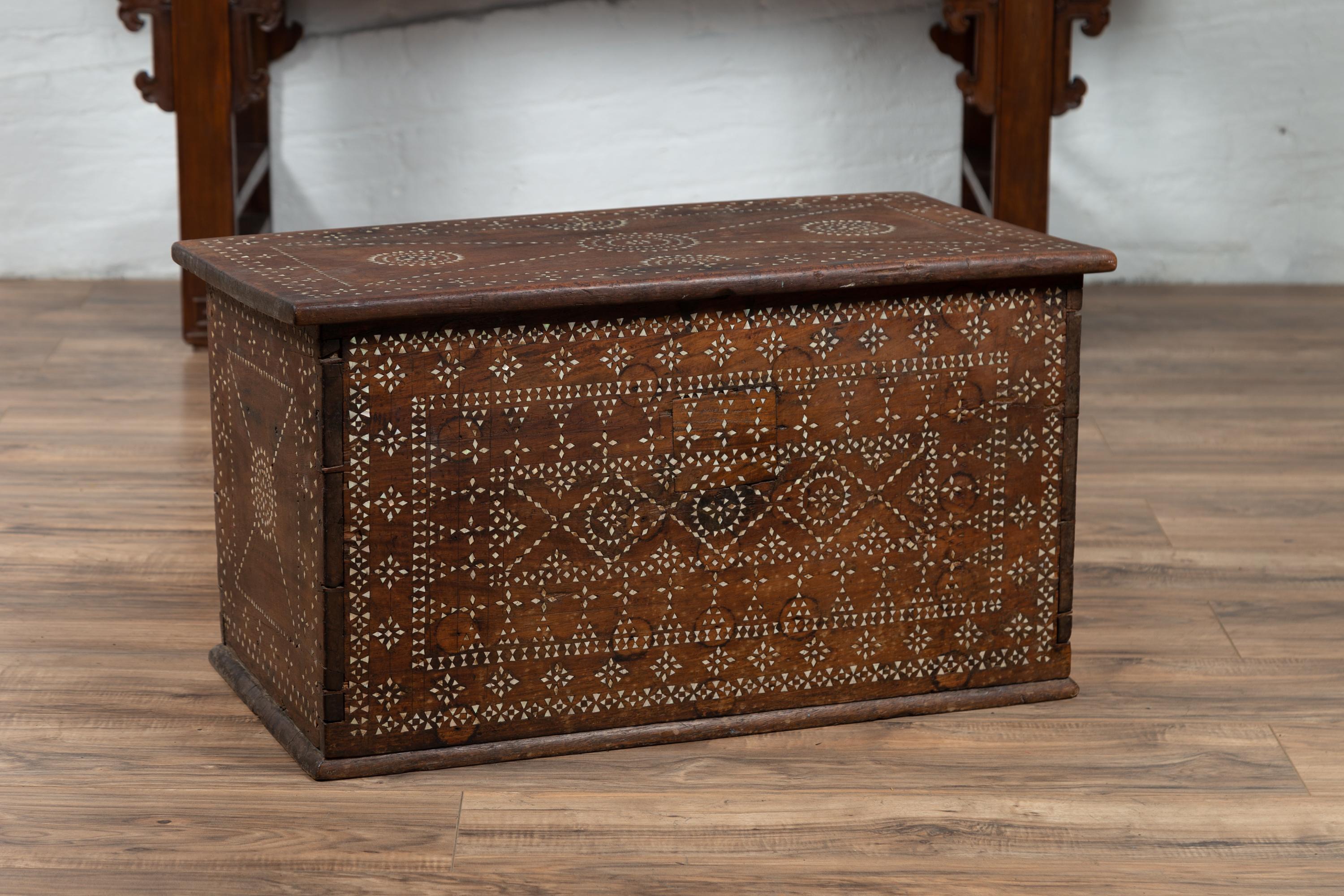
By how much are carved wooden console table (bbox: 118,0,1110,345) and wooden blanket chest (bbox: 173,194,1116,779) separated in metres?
1.37

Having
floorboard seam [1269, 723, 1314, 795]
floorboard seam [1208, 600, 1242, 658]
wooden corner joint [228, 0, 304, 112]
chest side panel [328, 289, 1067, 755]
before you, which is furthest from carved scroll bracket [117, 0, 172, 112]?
floorboard seam [1269, 723, 1314, 795]

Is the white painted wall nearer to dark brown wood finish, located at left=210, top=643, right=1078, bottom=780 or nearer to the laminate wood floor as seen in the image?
the laminate wood floor

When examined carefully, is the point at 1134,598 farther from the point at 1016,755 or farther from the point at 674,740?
the point at 674,740

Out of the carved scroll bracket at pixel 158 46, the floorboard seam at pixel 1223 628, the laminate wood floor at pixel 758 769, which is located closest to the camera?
the laminate wood floor at pixel 758 769

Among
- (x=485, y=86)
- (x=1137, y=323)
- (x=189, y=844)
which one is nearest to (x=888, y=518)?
(x=189, y=844)

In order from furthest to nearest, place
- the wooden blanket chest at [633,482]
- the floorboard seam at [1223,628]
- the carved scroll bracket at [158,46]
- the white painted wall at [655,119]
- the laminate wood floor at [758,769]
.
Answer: the white painted wall at [655,119]
the carved scroll bracket at [158,46]
the floorboard seam at [1223,628]
the wooden blanket chest at [633,482]
the laminate wood floor at [758,769]

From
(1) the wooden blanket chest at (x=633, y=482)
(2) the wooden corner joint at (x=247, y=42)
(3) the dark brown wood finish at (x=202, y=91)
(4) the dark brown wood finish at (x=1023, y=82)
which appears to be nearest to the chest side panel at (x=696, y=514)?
(1) the wooden blanket chest at (x=633, y=482)

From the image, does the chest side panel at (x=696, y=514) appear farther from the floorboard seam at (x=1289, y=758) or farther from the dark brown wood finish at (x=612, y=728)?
the floorboard seam at (x=1289, y=758)

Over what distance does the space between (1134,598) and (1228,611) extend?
12cm

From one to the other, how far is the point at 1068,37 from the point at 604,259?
68.3 inches

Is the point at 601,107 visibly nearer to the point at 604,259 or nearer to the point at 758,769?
the point at 604,259

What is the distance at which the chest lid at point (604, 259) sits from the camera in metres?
1.68

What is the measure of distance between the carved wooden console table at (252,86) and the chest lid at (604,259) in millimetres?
1203

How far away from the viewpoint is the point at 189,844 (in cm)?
163
